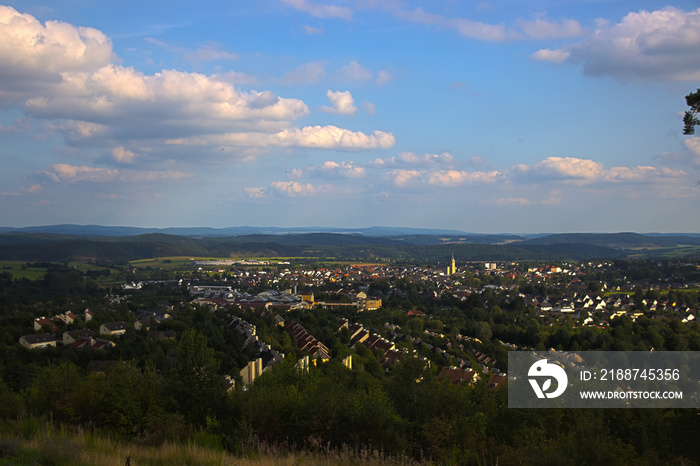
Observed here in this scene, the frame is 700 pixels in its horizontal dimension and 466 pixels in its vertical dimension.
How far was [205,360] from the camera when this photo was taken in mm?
10570

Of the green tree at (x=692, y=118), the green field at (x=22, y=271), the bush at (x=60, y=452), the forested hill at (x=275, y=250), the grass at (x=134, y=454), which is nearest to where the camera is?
the bush at (x=60, y=452)

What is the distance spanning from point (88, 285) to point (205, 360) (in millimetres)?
66251

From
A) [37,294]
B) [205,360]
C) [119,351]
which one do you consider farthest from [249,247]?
[205,360]

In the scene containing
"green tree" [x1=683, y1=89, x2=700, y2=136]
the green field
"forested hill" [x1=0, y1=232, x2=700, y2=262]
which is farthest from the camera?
"forested hill" [x1=0, y1=232, x2=700, y2=262]

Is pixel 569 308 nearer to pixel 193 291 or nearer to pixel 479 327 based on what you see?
pixel 479 327
